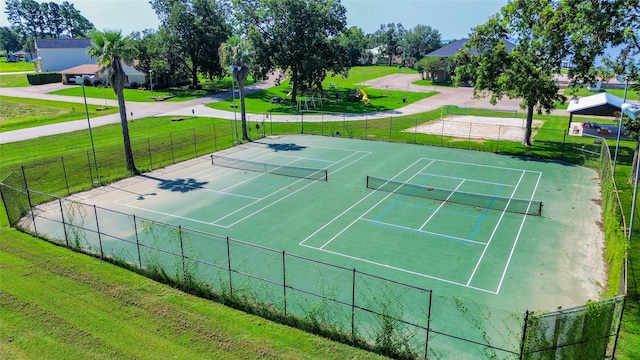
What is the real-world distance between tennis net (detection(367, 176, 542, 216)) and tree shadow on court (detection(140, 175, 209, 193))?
36.0 ft

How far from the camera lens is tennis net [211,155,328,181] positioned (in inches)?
1235

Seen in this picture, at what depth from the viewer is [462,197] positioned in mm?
26266

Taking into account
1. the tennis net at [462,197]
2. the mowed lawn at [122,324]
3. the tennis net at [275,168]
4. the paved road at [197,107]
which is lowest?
the mowed lawn at [122,324]

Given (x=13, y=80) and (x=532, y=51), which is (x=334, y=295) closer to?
(x=532, y=51)

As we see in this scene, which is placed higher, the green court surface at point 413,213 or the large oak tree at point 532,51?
the large oak tree at point 532,51

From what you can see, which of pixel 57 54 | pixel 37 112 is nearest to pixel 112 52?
pixel 37 112

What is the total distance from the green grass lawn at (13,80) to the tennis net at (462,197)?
86.0 metres

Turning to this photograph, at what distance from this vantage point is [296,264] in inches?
A: 742

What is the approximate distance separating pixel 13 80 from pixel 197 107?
180ft

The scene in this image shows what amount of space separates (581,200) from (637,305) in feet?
40.6

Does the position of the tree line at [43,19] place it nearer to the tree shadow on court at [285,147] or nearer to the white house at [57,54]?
the white house at [57,54]

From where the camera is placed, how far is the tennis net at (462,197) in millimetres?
24875

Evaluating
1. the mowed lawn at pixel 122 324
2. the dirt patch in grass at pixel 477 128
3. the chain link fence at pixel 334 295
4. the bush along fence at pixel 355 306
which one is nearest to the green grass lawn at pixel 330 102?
the dirt patch in grass at pixel 477 128

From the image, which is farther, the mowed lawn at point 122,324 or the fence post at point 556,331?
the mowed lawn at point 122,324
